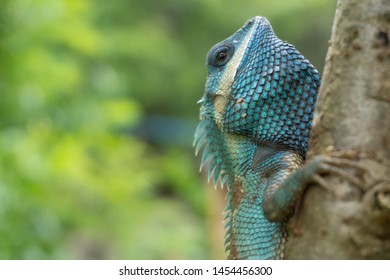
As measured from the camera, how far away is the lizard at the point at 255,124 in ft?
8.92

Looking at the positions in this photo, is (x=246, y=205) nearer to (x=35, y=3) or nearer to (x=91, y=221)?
(x=35, y=3)

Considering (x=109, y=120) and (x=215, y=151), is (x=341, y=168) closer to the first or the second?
(x=215, y=151)

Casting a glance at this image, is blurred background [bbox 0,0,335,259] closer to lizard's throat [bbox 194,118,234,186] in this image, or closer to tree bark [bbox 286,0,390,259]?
lizard's throat [bbox 194,118,234,186]

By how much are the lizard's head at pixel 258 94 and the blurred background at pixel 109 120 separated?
10.3 ft

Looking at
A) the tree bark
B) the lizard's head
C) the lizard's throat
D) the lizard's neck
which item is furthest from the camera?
the lizard's throat

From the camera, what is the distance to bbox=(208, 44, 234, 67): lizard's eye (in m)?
3.03

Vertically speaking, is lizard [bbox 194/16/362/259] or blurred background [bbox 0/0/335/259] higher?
blurred background [bbox 0/0/335/259]

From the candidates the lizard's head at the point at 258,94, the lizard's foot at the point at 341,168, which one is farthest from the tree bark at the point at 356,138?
the lizard's head at the point at 258,94

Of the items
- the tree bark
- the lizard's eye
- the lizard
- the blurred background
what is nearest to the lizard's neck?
the lizard

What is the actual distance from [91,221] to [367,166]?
6.69 meters

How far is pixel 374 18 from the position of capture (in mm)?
2111

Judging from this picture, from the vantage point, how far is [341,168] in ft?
6.85

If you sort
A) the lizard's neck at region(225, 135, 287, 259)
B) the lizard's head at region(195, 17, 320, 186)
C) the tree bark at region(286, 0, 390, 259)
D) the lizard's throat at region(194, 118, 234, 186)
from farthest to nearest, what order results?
the lizard's throat at region(194, 118, 234, 186) < the lizard's head at region(195, 17, 320, 186) < the lizard's neck at region(225, 135, 287, 259) < the tree bark at region(286, 0, 390, 259)

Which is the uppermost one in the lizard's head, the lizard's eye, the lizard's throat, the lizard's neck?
the lizard's eye
